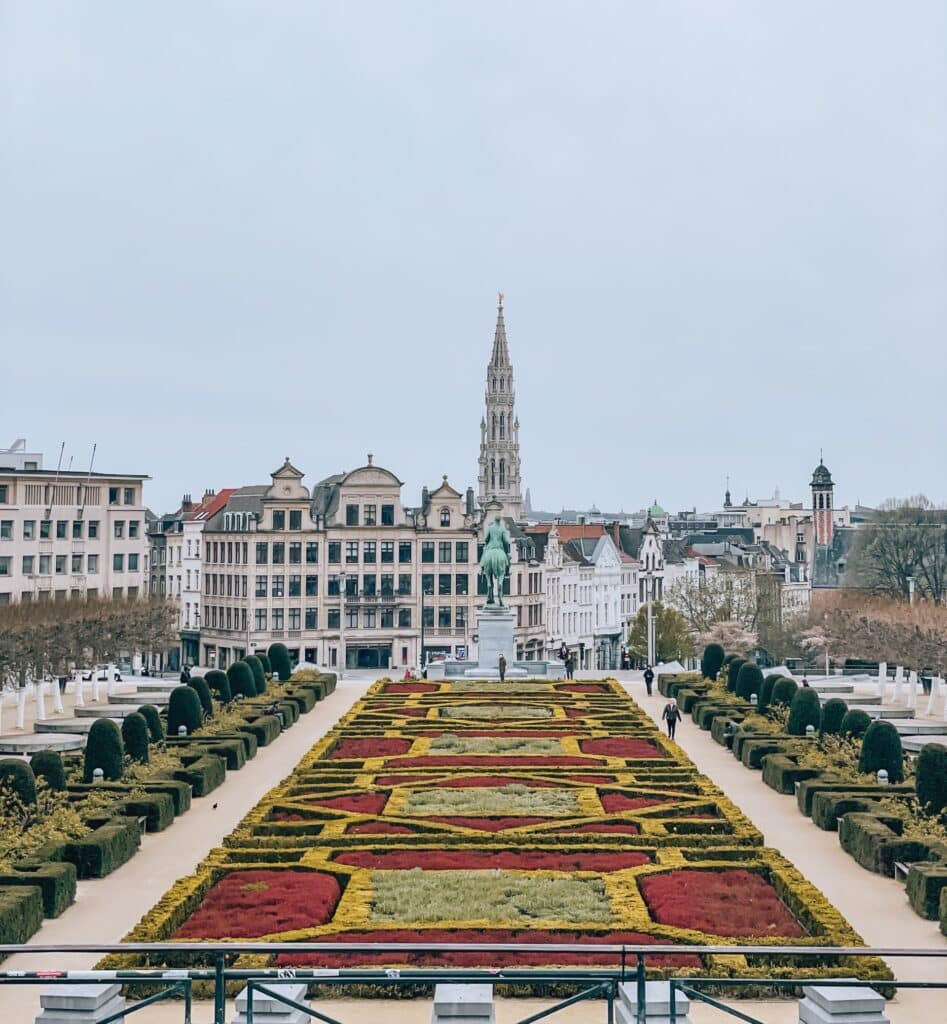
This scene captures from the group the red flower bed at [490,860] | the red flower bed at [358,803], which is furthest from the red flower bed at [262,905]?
the red flower bed at [358,803]

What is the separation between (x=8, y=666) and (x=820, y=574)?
98541mm

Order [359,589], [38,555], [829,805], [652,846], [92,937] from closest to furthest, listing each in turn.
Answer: [92,937] < [652,846] < [829,805] < [38,555] < [359,589]

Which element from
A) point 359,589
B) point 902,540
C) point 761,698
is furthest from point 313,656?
point 761,698

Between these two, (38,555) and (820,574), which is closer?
(38,555)

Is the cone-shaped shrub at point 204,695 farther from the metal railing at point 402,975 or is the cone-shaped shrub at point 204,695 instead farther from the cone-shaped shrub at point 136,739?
the metal railing at point 402,975

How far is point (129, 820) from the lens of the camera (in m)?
31.5

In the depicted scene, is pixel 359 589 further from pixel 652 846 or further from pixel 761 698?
pixel 652 846

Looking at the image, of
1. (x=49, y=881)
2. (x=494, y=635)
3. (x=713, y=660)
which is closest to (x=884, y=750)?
(x=49, y=881)

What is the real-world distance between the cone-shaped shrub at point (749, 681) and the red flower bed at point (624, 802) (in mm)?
22619

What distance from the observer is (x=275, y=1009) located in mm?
16516

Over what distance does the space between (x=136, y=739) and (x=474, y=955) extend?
20.5 metres

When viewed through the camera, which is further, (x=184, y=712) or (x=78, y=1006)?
(x=184, y=712)

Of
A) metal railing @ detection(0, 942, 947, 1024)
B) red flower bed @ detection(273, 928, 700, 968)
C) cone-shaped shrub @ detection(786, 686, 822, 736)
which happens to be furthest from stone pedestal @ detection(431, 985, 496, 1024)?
cone-shaped shrub @ detection(786, 686, 822, 736)

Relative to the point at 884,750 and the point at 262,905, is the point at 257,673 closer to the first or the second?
the point at 884,750
